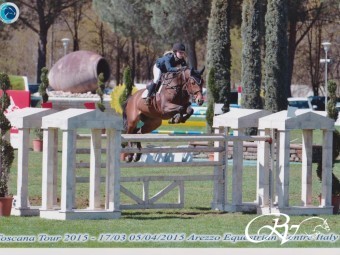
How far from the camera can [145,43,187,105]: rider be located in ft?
58.8

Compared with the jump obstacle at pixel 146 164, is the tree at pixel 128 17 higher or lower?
higher

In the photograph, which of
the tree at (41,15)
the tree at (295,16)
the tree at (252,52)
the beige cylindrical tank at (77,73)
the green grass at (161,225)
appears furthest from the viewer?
the tree at (41,15)

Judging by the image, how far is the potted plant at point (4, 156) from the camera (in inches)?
632

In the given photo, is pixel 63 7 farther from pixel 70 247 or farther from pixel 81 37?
pixel 70 247

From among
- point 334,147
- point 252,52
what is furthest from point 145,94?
point 252,52

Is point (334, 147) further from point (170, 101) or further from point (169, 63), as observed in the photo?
point (169, 63)

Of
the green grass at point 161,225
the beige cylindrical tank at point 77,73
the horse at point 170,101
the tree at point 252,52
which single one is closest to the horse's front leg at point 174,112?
the horse at point 170,101

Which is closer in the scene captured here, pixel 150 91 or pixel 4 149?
pixel 4 149

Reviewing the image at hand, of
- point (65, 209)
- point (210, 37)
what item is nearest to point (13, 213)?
point (65, 209)

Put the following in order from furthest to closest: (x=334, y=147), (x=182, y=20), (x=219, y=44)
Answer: (x=182, y=20)
(x=219, y=44)
(x=334, y=147)

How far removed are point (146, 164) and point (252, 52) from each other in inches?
798

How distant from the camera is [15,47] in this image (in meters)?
87.3

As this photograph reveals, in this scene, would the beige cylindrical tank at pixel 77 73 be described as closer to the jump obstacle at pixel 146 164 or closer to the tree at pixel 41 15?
the tree at pixel 41 15

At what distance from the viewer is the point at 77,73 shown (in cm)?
5878
